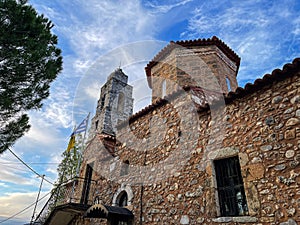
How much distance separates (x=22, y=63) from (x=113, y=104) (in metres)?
9.70

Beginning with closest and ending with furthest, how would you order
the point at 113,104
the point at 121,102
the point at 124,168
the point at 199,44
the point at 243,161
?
the point at 243,161 < the point at 124,168 < the point at 199,44 < the point at 113,104 < the point at 121,102

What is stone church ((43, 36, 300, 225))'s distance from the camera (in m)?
3.58

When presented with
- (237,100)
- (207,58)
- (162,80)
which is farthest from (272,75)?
(162,80)

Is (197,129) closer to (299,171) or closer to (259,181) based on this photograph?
(259,181)

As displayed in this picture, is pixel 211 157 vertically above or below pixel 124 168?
below

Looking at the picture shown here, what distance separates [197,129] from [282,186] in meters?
2.17

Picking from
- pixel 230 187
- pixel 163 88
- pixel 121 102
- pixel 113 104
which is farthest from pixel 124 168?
pixel 121 102

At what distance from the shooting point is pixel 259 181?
144 inches

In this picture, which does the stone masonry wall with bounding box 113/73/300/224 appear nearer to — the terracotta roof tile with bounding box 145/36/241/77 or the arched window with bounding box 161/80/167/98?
the arched window with bounding box 161/80/167/98

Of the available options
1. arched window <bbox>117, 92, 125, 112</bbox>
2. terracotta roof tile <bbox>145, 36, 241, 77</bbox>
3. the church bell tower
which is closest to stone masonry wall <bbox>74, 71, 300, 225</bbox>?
terracotta roof tile <bbox>145, 36, 241, 77</bbox>

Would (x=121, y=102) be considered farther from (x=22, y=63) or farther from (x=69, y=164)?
(x=22, y=63)

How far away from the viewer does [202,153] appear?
4.77 metres

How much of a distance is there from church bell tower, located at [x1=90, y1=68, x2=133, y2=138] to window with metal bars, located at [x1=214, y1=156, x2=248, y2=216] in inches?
402

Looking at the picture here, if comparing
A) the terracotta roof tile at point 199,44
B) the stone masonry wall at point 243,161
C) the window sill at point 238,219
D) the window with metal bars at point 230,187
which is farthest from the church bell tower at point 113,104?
the window sill at point 238,219
